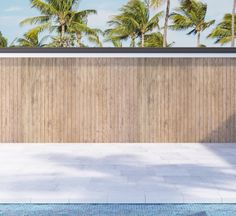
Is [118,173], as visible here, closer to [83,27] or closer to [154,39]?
[83,27]

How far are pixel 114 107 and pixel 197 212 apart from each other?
566 cm

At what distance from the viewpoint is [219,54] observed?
10.0 m

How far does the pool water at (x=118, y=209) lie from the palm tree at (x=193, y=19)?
28.6 metres

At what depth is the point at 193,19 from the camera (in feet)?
110

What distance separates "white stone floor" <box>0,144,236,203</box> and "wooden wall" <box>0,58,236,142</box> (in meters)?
0.57

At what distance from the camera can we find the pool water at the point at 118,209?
4535 mm

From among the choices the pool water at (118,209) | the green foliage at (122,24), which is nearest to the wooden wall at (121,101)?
the pool water at (118,209)

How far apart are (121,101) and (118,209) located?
5553 mm

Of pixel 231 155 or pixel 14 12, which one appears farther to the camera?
pixel 14 12

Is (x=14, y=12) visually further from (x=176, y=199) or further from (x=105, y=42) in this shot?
(x=176, y=199)

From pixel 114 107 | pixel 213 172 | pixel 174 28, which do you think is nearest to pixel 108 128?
pixel 114 107

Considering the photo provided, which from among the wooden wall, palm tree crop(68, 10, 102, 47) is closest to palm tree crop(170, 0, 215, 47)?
palm tree crop(68, 10, 102, 47)

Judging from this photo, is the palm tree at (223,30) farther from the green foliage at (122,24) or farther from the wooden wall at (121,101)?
the wooden wall at (121,101)

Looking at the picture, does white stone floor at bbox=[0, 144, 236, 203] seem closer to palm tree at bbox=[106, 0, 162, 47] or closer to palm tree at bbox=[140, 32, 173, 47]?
palm tree at bbox=[106, 0, 162, 47]
